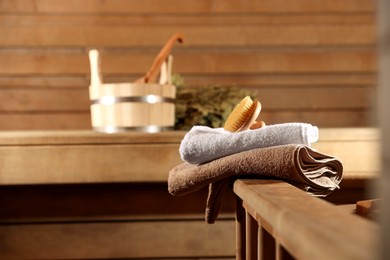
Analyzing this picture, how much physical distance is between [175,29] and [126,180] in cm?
123

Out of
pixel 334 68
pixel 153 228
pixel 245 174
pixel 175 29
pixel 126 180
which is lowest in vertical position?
pixel 153 228

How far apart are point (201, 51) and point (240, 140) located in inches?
76.4

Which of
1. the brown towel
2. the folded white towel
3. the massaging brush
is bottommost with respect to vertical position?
the brown towel

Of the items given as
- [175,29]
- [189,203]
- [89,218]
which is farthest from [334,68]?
[89,218]

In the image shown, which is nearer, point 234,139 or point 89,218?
point 234,139

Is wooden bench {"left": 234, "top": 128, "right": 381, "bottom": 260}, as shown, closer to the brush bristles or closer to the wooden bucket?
Result: the brush bristles

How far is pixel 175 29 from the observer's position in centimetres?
300

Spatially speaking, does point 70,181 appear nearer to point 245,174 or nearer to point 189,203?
point 189,203

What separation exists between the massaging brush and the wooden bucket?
2.77 ft

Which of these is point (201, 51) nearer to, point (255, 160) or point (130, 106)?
point (130, 106)

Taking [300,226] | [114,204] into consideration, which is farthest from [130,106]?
[300,226]

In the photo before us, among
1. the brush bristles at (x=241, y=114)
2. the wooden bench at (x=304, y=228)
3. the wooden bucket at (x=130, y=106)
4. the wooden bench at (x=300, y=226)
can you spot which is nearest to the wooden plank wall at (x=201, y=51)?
the wooden bucket at (x=130, y=106)

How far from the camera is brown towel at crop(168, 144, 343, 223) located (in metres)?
1.04

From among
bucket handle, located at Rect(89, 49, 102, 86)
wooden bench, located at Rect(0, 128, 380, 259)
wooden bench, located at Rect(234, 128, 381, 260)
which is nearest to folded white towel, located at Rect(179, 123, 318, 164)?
wooden bench, located at Rect(234, 128, 381, 260)
